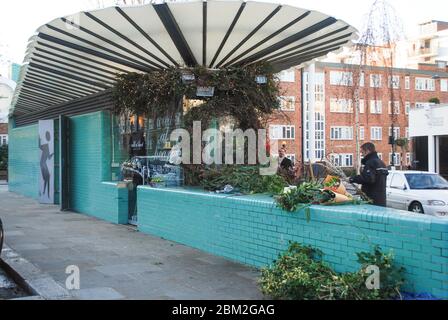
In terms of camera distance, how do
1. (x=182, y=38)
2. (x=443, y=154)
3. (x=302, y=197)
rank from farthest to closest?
(x=443, y=154) < (x=182, y=38) < (x=302, y=197)

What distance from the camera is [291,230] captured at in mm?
6355

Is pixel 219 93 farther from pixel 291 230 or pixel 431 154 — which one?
pixel 431 154

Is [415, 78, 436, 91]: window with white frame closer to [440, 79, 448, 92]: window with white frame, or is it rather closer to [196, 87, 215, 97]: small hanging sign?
[440, 79, 448, 92]: window with white frame

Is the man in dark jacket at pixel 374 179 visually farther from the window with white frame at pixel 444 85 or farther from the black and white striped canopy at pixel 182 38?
the window with white frame at pixel 444 85

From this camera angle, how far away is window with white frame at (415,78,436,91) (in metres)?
61.5

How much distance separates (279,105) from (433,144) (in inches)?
876

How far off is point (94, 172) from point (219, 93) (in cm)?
480

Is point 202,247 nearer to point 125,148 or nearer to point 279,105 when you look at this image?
point 279,105

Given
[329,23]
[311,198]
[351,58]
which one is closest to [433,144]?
[351,58]

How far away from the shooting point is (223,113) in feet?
31.7

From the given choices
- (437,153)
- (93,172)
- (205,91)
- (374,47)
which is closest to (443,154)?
(437,153)

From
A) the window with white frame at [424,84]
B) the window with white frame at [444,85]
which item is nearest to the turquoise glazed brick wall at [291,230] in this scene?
the window with white frame at [424,84]

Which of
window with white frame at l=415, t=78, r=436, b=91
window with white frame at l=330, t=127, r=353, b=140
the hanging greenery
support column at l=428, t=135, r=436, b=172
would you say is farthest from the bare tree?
window with white frame at l=415, t=78, r=436, b=91

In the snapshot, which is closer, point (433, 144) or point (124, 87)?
point (124, 87)
